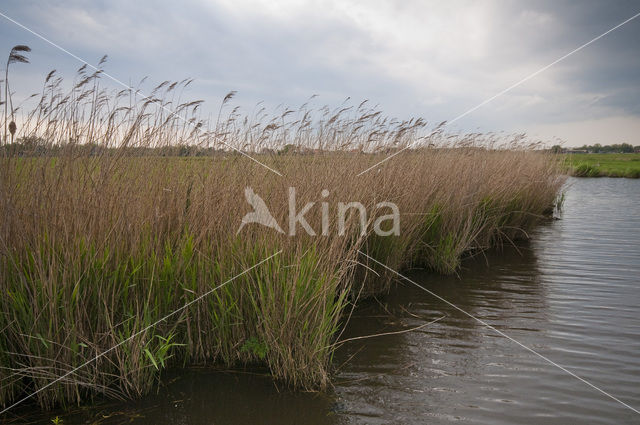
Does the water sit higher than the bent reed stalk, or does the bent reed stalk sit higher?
the bent reed stalk

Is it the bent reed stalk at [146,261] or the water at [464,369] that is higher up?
the bent reed stalk at [146,261]

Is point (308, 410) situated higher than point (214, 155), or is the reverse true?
point (214, 155)

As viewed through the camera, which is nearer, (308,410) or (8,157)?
(308,410)

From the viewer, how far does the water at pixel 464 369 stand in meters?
2.83

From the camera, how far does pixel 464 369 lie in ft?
11.5

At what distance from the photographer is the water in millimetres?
2826

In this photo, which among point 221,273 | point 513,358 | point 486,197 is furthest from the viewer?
point 486,197

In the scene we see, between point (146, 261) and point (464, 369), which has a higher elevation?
point (146, 261)

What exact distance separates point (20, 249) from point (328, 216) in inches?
90.8

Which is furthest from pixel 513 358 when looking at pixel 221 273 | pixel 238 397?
pixel 221 273

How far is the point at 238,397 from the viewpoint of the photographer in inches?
117

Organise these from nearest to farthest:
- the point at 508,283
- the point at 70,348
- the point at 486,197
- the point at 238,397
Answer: the point at 70,348 → the point at 238,397 → the point at 508,283 → the point at 486,197

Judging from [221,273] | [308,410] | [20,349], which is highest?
[221,273]

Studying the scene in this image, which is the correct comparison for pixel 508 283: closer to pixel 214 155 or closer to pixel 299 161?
pixel 299 161
